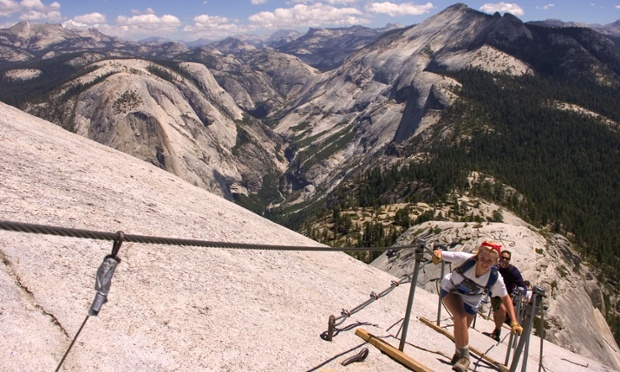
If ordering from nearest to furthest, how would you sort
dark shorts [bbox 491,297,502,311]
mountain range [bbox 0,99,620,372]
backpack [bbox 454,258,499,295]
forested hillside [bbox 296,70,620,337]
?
mountain range [bbox 0,99,620,372], backpack [bbox 454,258,499,295], dark shorts [bbox 491,297,502,311], forested hillside [bbox 296,70,620,337]

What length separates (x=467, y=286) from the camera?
10375 mm

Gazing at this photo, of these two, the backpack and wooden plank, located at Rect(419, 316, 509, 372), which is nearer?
the backpack

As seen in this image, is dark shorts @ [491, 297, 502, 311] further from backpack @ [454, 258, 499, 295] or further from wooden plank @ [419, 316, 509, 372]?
backpack @ [454, 258, 499, 295]

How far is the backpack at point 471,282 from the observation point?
10219mm

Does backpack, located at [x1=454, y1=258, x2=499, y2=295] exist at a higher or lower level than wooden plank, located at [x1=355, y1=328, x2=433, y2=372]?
higher

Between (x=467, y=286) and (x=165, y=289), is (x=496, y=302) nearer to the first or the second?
(x=467, y=286)

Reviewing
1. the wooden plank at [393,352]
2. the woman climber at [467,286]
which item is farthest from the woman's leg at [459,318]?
the wooden plank at [393,352]

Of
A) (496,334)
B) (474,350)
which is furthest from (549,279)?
(474,350)

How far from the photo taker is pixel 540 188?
463 ft

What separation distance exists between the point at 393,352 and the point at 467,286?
259 cm

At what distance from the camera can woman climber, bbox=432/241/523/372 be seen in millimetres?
10031

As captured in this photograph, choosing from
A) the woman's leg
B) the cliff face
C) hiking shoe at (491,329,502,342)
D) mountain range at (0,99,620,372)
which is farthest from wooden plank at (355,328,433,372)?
the cliff face

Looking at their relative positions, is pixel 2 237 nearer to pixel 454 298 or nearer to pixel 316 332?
pixel 316 332

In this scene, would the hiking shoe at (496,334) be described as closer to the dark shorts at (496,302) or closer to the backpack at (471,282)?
the dark shorts at (496,302)
